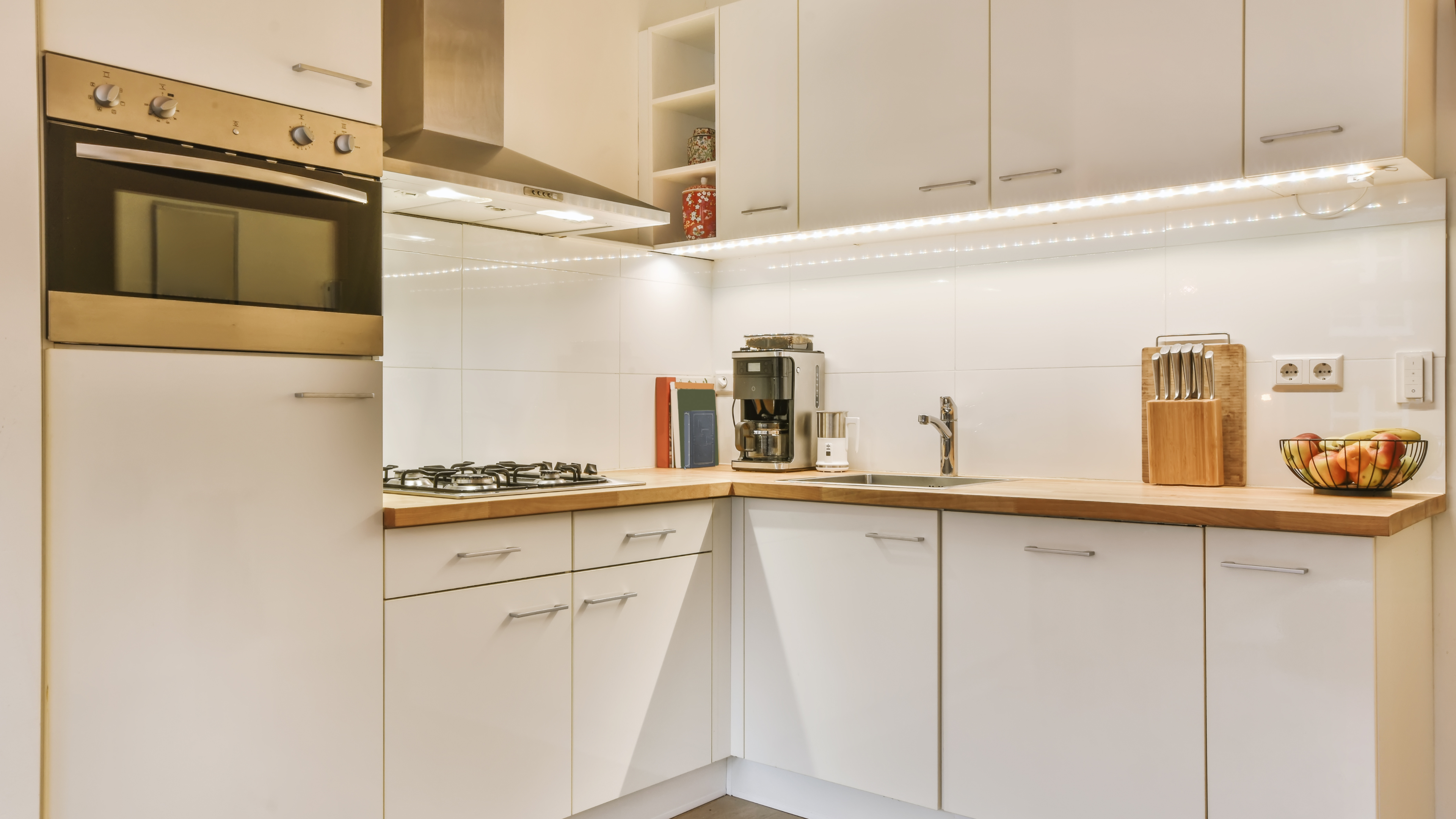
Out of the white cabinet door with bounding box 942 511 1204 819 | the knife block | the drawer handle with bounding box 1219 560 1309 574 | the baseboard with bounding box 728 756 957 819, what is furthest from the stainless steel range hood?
the drawer handle with bounding box 1219 560 1309 574

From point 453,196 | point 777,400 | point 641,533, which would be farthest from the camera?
point 777,400

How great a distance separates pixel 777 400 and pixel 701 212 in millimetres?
628

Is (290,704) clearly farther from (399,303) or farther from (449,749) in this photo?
(399,303)

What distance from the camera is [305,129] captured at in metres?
1.88

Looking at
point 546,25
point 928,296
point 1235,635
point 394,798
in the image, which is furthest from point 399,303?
point 1235,635

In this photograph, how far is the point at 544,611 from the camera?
224 centimetres

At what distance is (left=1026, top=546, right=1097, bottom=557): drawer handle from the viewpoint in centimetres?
209

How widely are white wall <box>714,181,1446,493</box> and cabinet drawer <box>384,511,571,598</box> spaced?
120 centimetres

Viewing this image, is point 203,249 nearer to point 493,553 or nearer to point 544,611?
point 493,553

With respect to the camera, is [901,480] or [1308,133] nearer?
[1308,133]

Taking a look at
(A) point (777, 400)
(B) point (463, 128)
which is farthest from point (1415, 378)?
(B) point (463, 128)

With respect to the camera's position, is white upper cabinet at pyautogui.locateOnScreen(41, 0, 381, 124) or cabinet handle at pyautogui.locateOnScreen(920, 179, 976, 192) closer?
white upper cabinet at pyautogui.locateOnScreen(41, 0, 381, 124)

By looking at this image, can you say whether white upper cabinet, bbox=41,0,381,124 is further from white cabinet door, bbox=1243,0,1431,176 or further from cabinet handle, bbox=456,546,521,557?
white cabinet door, bbox=1243,0,1431,176

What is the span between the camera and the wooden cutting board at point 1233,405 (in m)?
2.42
